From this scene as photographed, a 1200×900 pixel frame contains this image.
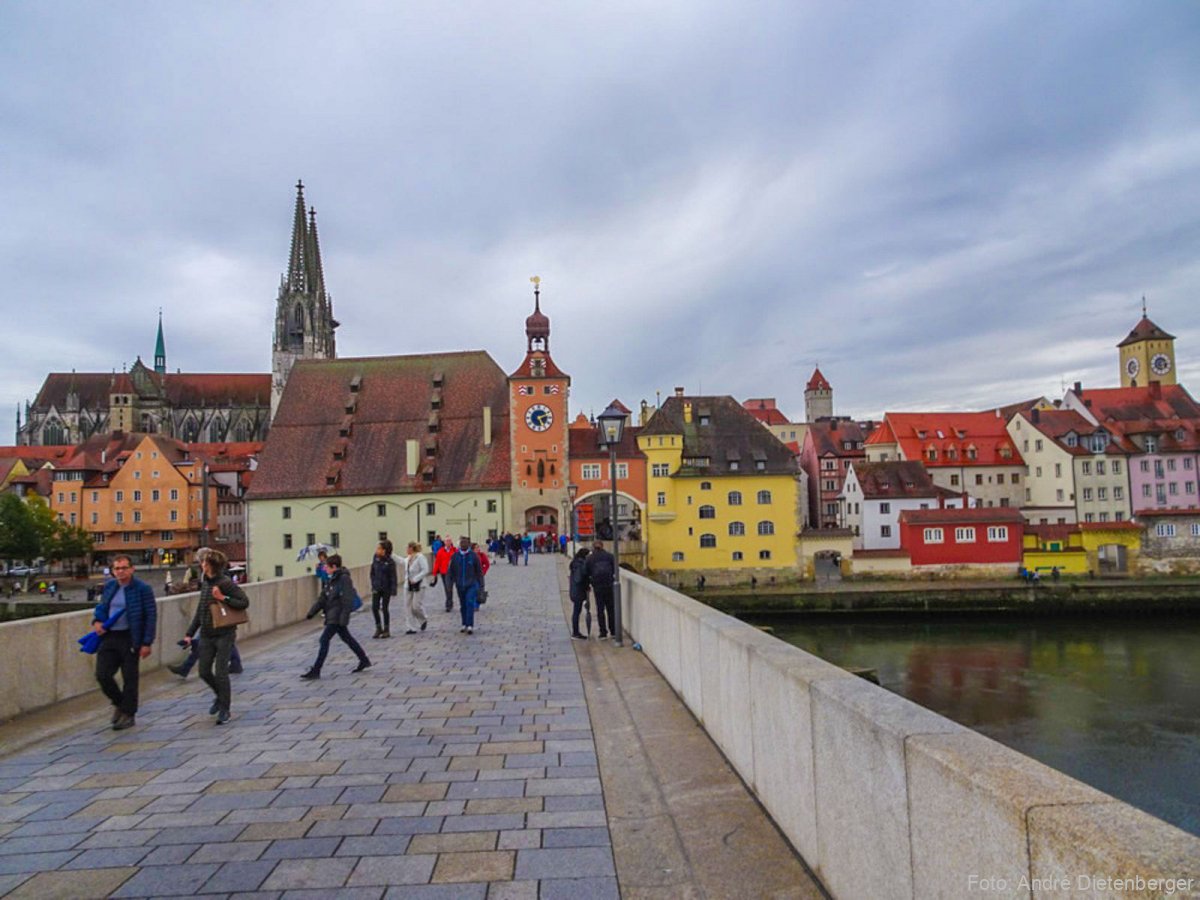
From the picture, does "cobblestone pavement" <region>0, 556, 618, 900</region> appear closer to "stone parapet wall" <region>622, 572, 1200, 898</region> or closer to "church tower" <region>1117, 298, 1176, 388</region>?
"stone parapet wall" <region>622, 572, 1200, 898</region>

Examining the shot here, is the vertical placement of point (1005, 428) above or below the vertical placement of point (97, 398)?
below

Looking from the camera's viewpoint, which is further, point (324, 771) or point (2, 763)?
point (2, 763)

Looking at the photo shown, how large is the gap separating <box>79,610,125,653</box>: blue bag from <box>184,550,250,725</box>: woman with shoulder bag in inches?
26.9

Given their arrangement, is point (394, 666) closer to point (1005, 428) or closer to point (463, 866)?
point (463, 866)

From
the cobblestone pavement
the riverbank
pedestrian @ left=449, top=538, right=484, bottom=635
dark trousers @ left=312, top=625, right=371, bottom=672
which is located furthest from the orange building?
the cobblestone pavement

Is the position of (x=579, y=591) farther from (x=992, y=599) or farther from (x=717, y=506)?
(x=717, y=506)

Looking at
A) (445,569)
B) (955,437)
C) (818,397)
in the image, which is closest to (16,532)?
(445,569)

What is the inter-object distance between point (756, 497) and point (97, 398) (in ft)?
313

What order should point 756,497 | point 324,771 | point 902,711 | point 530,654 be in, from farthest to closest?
point 756,497
point 530,654
point 324,771
point 902,711

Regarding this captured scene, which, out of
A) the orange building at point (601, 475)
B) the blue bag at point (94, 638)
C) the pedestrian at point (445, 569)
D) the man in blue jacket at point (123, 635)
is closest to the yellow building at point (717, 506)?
the orange building at point (601, 475)

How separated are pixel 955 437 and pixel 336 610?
243 ft

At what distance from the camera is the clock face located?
58688 mm

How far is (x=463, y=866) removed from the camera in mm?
4355

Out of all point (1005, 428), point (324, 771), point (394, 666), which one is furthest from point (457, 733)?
point (1005, 428)
